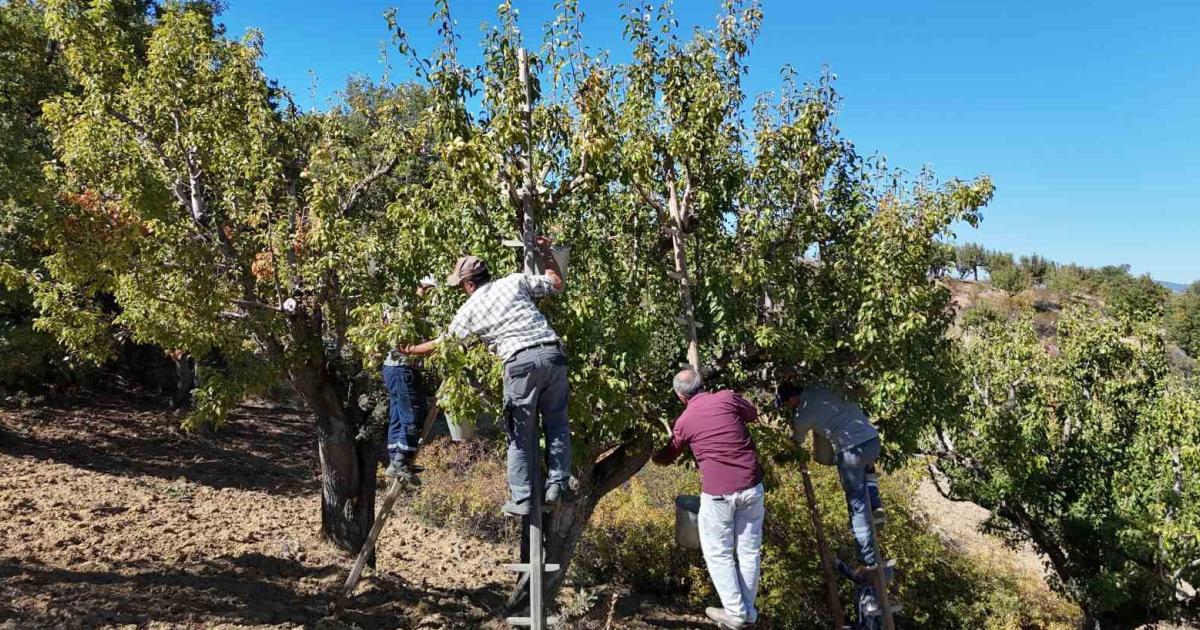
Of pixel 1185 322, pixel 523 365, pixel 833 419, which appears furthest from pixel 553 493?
pixel 1185 322

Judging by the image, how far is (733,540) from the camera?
4820mm

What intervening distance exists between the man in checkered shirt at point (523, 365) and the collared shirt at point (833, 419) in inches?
96.2

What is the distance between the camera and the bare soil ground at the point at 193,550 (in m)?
6.34

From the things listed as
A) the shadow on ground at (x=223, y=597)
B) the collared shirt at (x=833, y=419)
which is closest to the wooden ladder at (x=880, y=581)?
the collared shirt at (x=833, y=419)

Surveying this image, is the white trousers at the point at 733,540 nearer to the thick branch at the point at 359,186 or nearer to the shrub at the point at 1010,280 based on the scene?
the thick branch at the point at 359,186

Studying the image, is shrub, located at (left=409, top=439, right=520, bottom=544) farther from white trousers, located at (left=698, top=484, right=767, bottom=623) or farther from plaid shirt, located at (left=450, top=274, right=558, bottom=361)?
plaid shirt, located at (left=450, top=274, right=558, bottom=361)

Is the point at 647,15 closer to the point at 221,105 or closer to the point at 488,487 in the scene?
the point at 221,105

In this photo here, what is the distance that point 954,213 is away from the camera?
20.3ft

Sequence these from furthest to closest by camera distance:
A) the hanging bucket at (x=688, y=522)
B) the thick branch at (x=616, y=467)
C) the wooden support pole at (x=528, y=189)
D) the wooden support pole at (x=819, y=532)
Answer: the thick branch at (x=616, y=467) → the wooden support pole at (x=819, y=532) → the hanging bucket at (x=688, y=522) → the wooden support pole at (x=528, y=189)

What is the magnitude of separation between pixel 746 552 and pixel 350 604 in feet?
15.0

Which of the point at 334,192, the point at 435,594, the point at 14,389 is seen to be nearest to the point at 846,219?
the point at 334,192

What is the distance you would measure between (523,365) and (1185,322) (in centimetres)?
4928

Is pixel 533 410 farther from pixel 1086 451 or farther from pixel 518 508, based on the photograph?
pixel 1086 451

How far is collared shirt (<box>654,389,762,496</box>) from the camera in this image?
472 cm
